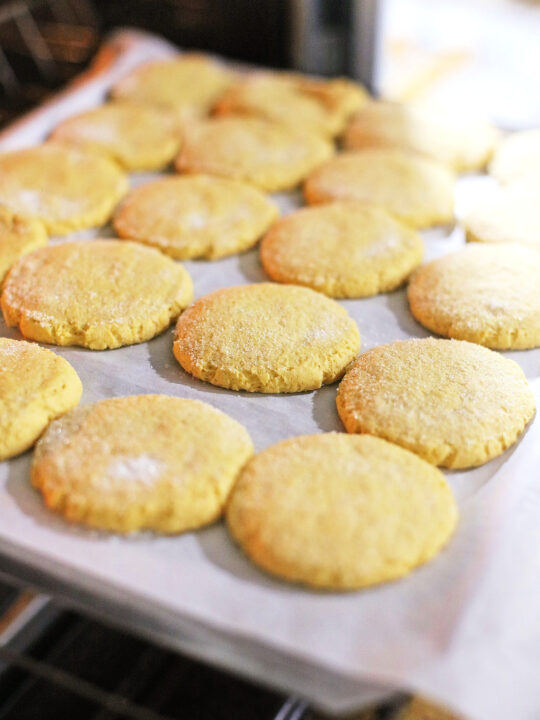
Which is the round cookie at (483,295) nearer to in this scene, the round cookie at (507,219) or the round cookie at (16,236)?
the round cookie at (507,219)

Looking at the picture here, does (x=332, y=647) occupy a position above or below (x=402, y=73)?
below

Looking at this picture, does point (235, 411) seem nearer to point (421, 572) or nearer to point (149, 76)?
point (421, 572)

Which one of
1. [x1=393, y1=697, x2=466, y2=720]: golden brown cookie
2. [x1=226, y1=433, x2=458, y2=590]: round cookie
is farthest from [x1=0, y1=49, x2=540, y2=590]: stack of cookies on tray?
[x1=393, y1=697, x2=466, y2=720]: golden brown cookie

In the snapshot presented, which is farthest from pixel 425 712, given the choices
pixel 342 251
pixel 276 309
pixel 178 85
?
pixel 178 85

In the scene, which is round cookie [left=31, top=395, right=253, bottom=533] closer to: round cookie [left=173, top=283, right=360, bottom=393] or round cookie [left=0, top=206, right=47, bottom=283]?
round cookie [left=173, top=283, right=360, bottom=393]

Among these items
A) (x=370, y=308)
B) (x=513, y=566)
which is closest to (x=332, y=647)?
(x=513, y=566)

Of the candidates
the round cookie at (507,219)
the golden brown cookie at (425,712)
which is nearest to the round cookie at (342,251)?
the round cookie at (507,219)
